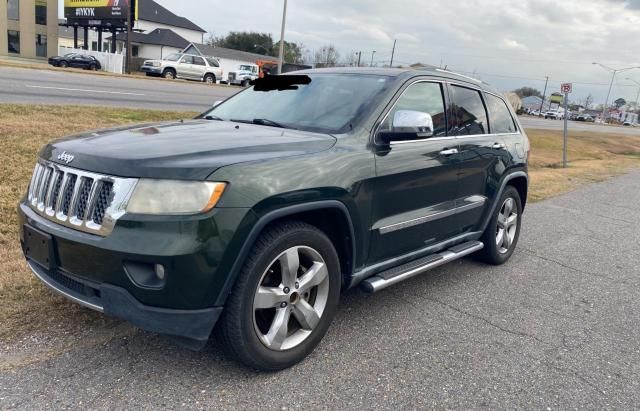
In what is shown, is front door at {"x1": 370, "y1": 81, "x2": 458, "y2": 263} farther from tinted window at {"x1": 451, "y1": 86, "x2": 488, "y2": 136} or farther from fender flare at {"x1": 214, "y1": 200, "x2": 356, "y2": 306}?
fender flare at {"x1": 214, "y1": 200, "x2": 356, "y2": 306}

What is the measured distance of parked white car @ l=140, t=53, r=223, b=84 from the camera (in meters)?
31.8

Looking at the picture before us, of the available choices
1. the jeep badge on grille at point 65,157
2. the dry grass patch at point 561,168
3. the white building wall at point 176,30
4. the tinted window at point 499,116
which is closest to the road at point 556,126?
the dry grass patch at point 561,168

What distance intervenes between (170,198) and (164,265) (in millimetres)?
333

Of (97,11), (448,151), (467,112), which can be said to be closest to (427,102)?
(448,151)

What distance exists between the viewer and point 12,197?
5457 millimetres

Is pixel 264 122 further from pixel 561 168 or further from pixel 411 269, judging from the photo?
pixel 561 168

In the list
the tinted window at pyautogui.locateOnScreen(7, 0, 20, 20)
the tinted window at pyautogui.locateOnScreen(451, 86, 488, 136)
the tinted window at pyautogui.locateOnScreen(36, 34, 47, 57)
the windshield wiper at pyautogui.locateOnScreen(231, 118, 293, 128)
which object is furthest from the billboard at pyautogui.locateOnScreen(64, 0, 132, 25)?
the windshield wiper at pyautogui.locateOnScreen(231, 118, 293, 128)

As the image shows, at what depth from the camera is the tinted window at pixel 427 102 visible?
13.1ft

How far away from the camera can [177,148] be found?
2.89 metres

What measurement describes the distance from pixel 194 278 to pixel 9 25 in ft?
210

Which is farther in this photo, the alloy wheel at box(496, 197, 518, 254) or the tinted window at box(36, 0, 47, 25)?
the tinted window at box(36, 0, 47, 25)

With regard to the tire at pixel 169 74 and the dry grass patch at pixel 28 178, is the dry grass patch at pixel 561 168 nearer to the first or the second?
the dry grass patch at pixel 28 178

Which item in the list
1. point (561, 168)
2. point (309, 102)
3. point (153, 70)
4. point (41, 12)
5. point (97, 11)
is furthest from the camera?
point (41, 12)

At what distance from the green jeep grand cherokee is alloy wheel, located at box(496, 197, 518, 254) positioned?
1079 millimetres
